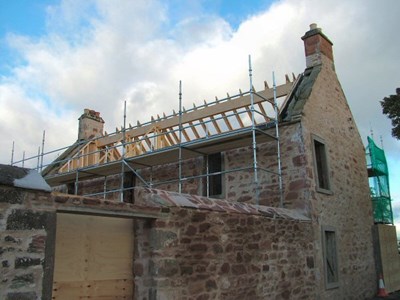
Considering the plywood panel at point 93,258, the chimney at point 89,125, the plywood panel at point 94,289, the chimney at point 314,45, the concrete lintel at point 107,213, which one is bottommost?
the plywood panel at point 94,289

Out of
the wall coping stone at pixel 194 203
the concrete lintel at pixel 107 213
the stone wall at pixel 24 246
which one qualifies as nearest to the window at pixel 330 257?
the wall coping stone at pixel 194 203

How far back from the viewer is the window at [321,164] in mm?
10648

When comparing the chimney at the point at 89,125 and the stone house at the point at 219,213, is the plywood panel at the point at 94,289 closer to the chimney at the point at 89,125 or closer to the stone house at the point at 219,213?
the stone house at the point at 219,213

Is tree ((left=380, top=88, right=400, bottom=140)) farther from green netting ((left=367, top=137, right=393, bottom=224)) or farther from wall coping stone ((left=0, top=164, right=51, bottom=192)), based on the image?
wall coping stone ((left=0, top=164, right=51, bottom=192))

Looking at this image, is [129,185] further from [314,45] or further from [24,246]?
[24,246]

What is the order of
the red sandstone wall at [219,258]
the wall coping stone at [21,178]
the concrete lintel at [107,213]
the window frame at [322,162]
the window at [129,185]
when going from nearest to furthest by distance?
the wall coping stone at [21,178], the concrete lintel at [107,213], the red sandstone wall at [219,258], the window frame at [322,162], the window at [129,185]

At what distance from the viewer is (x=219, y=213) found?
260 inches

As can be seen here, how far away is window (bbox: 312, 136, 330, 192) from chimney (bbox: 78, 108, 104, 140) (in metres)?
9.49

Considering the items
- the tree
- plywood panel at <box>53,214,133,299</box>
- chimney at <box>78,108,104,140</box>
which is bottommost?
plywood panel at <box>53,214,133,299</box>

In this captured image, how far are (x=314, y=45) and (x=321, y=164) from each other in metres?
3.75

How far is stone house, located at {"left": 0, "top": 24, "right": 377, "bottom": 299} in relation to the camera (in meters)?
4.81

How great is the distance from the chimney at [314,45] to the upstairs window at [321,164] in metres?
2.70

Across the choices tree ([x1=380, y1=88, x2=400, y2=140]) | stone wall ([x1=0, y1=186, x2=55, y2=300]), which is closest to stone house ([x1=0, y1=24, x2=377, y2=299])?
stone wall ([x1=0, y1=186, x2=55, y2=300])

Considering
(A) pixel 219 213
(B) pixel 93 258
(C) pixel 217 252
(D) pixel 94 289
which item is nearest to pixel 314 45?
(A) pixel 219 213
